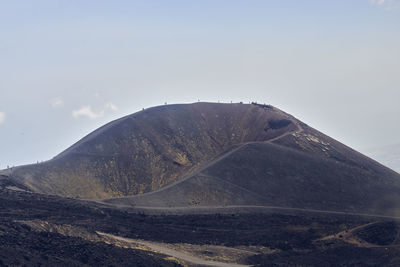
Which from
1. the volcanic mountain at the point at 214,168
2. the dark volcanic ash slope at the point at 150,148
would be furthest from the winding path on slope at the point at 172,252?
the dark volcanic ash slope at the point at 150,148

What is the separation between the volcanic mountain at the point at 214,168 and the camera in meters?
103

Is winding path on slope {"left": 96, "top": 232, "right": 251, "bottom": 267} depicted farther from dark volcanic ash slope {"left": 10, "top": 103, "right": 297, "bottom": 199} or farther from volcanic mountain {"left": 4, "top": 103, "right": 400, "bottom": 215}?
dark volcanic ash slope {"left": 10, "top": 103, "right": 297, "bottom": 199}

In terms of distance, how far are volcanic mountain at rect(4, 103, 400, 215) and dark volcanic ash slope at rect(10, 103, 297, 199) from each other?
222 mm

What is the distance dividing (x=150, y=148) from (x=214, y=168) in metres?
19.7

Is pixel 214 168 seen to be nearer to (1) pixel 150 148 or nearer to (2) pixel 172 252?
(1) pixel 150 148

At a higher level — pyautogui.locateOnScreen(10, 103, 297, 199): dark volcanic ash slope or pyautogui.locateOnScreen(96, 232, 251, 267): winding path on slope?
pyautogui.locateOnScreen(10, 103, 297, 199): dark volcanic ash slope

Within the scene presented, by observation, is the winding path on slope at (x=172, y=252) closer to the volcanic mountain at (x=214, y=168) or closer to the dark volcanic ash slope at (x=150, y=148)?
the volcanic mountain at (x=214, y=168)

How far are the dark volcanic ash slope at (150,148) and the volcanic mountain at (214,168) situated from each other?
0.22m

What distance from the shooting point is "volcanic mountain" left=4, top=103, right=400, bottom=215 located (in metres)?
103

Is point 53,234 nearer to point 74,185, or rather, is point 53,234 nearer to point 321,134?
point 74,185

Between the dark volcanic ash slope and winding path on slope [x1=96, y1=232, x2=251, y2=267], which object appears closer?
winding path on slope [x1=96, y1=232, x2=251, y2=267]

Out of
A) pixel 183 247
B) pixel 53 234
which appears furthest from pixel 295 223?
pixel 53 234

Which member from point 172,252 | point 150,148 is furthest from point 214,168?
point 172,252

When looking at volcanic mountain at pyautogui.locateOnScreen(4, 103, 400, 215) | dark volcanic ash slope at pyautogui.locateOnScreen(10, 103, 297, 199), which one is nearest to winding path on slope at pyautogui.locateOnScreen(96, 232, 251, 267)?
volcanic mountain at pyautogui.locateOnScreen(4, 103, 400, 215)
